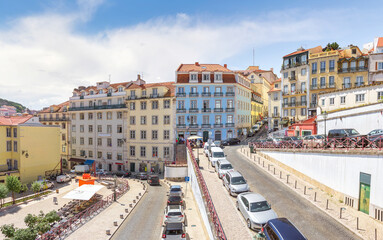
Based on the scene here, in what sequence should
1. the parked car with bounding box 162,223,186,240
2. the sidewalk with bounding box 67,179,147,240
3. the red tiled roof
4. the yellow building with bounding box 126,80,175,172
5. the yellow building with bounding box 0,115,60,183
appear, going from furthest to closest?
the yellow building with bounding box 126,80,175,172 < the red tiled roof < the yellow building with bounding box 0,115,60,183 < the sidewalk with bounding box 67,179,147,240 < the parked car with bounding box 162,223,186,240

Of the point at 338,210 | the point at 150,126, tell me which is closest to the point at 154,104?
the point at 150,126

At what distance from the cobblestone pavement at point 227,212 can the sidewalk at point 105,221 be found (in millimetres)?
9740

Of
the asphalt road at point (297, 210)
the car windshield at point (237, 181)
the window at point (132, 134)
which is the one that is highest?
the window at point (132, 134)

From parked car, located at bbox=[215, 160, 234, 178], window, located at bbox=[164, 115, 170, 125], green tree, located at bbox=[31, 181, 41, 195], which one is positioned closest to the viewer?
parked car, located at bbox=[215, 160, 234, 178]

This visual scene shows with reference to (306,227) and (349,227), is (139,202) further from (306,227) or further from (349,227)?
(349,227)

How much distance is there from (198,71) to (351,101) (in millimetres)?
26375

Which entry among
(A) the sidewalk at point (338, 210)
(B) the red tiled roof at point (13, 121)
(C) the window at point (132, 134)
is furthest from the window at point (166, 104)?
(A) the sidewalk at point (338, 210)

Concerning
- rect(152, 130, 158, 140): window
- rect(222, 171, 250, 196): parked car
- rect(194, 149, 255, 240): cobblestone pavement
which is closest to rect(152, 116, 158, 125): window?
rect(152, 130, 158, 140): window

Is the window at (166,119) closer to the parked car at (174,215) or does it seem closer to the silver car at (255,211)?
the parked car at (174,215)

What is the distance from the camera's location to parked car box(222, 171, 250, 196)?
18.6m

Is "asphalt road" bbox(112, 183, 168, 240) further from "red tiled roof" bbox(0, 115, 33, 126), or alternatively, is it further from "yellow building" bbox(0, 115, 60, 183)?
"red tiled roof" bbox(0, 115, 33, 126)

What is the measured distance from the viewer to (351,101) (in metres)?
30.9

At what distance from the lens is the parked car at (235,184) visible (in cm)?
1864

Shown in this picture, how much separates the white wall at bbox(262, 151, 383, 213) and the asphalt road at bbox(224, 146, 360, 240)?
9.14 ft
